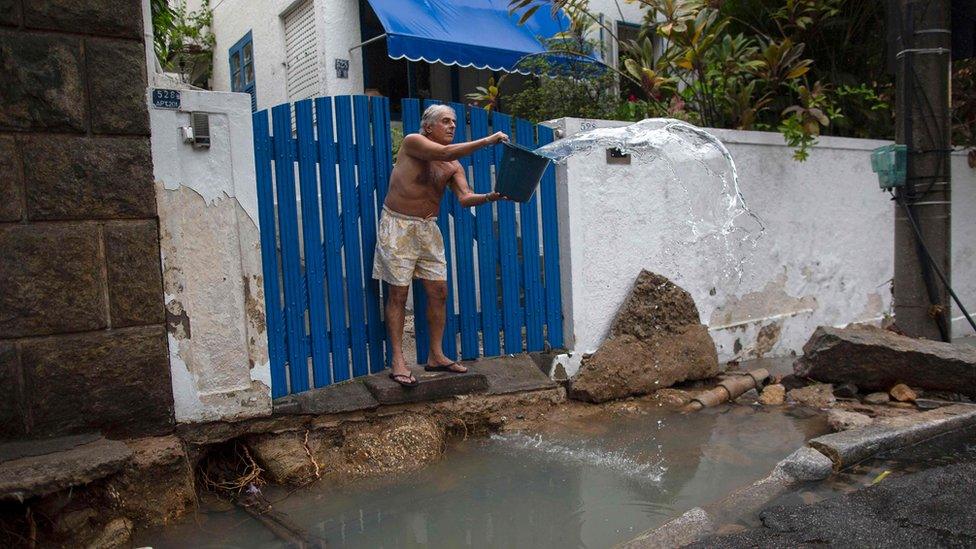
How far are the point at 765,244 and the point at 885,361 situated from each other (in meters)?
1.90

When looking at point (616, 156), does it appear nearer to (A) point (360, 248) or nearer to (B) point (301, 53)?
(A) point (360, 248)

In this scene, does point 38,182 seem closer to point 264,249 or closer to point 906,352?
point 264,249

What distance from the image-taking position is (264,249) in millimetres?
4309

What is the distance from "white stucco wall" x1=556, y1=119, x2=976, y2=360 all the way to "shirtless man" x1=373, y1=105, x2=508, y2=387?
1189mm

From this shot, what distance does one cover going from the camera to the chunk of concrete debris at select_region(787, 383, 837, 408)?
546cm

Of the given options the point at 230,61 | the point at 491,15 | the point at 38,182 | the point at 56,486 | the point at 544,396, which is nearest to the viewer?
the point at 56,486

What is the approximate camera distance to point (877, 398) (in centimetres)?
542

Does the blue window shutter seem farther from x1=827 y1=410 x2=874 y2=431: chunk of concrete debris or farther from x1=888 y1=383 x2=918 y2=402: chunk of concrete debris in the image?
x1=888 y1=383 x2=918 y2=402: chunk of concrete debris

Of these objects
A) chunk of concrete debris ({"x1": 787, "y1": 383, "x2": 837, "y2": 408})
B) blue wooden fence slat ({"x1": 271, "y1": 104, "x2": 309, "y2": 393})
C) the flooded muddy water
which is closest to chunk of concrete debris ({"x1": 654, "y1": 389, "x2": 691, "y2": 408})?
the flooded muddy water

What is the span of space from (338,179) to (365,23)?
5393mm

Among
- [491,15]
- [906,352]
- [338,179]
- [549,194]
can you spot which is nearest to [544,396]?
[549,194]

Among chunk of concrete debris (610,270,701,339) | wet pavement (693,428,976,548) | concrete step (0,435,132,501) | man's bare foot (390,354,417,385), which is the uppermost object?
chunk of concrete debris (610,270,701,339)

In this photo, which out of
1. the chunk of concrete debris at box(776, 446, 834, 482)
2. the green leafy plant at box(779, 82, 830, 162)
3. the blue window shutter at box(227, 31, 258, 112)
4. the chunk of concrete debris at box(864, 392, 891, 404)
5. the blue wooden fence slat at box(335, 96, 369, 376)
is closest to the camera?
the chunk of concrete debris at box(776, 446, 834, 482)

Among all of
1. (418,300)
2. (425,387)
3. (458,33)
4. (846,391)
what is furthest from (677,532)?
(458,33)
